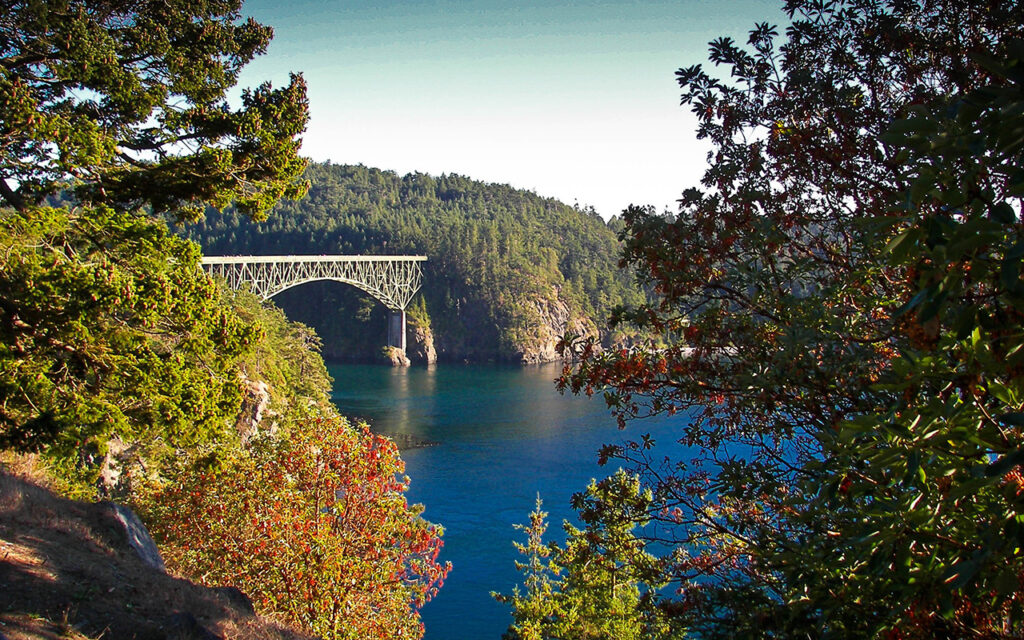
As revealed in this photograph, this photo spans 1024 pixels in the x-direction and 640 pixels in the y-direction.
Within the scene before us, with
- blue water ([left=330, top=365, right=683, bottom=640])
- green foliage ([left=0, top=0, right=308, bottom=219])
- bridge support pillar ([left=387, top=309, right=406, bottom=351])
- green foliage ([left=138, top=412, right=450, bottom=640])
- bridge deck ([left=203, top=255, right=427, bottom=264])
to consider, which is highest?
bridge deck ([left=203, top=255, right=427, bottom=264])

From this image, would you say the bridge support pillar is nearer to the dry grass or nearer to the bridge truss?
the bridge truss

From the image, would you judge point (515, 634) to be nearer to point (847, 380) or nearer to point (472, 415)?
point (847, 380)

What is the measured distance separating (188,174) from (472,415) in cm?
3072

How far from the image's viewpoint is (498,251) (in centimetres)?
8288

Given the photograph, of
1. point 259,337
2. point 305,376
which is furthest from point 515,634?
point 305,376

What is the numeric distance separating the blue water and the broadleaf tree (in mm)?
13050

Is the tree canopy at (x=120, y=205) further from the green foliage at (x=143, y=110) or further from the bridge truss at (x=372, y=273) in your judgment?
the bridge truss at (x=372, y=273)

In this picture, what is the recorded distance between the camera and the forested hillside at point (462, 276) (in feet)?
243

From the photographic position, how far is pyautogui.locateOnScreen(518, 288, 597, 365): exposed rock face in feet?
228

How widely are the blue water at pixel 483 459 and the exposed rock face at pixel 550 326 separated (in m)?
15.2

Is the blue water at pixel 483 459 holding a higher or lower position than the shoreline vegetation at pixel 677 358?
lower

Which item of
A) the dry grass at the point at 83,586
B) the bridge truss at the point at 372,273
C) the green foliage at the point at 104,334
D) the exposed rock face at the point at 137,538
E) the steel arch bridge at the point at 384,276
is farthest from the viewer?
the steel arch bridge at the point at 384,276

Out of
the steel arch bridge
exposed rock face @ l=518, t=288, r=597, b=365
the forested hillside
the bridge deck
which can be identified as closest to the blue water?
the bridge deck

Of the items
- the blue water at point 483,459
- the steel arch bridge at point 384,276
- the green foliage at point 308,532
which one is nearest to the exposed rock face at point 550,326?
the steel arch bridge at point 384,276
